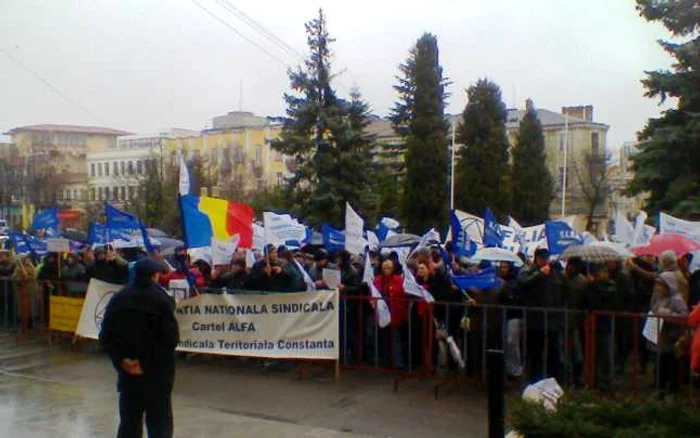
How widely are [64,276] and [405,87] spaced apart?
30.2 m

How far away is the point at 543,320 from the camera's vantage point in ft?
32.9

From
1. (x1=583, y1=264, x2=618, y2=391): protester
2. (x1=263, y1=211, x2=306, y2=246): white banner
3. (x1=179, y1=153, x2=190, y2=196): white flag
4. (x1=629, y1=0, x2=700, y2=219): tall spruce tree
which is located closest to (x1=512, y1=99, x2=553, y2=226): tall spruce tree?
(x1=629, y1=0, x2=700, y2=219): tall spruce tree

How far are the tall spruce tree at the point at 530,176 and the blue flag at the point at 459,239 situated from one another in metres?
38.5

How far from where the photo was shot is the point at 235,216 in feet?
41.8

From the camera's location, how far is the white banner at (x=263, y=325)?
1124 centimetres

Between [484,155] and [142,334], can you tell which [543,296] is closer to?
[142,334]

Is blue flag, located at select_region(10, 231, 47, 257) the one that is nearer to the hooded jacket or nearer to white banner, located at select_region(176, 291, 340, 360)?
white banner, located at select_region(176, 291, 340, 360)

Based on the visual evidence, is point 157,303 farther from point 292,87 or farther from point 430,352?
point 292,87

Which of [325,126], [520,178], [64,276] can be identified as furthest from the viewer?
[520,178]

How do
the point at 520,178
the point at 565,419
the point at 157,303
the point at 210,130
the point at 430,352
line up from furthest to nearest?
the point at 210,130 < the point at 520,178 < the point at 430,352 < the point at 157,303 < the point at 565,419

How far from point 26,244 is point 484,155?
2972cm

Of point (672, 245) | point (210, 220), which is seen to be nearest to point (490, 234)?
point (672, 245)

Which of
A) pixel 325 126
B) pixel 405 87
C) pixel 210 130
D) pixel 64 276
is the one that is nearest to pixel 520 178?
pixel 405 87

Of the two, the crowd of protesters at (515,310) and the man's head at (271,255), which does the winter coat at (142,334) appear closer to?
the crowd of protesters at (515,310)
